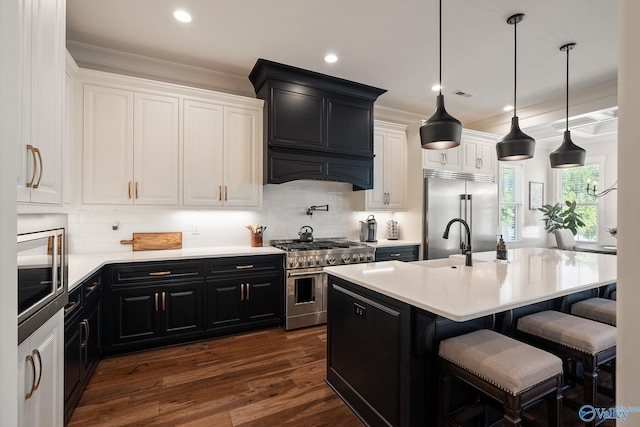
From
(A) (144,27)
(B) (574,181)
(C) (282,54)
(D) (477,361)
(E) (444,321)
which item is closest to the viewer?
(D) (477,361)

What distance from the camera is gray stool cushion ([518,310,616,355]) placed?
1.68m

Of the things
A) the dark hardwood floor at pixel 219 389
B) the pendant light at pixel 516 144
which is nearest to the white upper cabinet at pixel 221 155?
the dark hardwood floor at pixel 219 389

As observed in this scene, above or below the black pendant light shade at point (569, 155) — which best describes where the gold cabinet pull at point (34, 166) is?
below

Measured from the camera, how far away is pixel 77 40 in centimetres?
291

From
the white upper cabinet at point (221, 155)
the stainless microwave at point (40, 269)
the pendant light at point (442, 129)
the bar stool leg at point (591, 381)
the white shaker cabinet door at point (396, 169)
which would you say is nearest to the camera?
the stainless microwave at point (40, 269)

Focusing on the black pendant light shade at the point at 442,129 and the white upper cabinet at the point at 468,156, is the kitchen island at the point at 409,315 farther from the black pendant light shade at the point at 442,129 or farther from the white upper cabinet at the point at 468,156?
the white upper cabinet at the point at 468,156

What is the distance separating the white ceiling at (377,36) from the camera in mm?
2428

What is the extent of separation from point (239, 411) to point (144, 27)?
3244mm

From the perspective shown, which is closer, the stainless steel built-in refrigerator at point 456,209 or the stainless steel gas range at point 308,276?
the stainless steel gas range at point 308,276

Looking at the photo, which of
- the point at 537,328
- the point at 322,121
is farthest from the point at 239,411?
the point at 322,121

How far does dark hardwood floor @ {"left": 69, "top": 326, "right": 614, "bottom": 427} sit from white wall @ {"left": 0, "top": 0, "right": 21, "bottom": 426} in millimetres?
1666

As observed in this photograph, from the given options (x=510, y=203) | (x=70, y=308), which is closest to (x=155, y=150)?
(x=70, y=308)

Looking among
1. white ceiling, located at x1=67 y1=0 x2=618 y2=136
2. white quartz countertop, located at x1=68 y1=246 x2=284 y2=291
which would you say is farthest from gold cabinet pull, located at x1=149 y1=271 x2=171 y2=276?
white ceiling, located at x1=67 y1=0 x2=618 y2=136

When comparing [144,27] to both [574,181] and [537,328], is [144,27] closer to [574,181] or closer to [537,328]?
[537,328]
